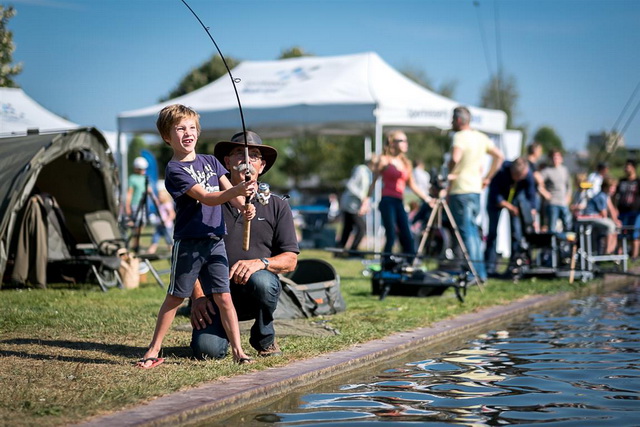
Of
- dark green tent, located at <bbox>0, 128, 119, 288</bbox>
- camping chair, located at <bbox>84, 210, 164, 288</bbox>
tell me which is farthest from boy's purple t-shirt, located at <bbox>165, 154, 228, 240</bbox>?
camping chair, located at <bbox>84, 210, 164, 288</bbox>

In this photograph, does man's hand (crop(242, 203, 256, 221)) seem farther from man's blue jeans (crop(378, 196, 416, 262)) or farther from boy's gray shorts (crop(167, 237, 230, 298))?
man's blue jeans (crop(378, 196, 416, 262))

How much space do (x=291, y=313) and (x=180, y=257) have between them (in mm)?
2734

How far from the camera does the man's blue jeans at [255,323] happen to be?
6.41 m

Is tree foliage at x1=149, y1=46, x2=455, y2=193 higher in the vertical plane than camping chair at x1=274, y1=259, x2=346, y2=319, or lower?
higher

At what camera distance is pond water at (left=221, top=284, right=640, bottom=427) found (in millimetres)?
4996

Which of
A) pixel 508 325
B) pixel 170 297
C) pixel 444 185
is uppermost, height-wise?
pixel 444 185

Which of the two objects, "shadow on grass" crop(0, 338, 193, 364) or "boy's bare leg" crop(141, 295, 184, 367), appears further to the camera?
"shadow on grass" crop(0, 338, 193, 364)

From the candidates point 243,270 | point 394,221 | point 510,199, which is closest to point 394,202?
point 394,221

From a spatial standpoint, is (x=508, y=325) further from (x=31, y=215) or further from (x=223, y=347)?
(x=31, y=215)

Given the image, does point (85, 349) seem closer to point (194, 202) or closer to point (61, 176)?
point (194, 202)

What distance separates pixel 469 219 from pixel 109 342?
21.1ft

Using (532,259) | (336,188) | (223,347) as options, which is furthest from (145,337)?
(336,188)

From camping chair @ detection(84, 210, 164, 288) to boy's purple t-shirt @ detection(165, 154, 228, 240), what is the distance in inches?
236

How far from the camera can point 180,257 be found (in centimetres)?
606
